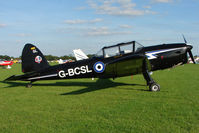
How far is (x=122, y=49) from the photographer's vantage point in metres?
7.90

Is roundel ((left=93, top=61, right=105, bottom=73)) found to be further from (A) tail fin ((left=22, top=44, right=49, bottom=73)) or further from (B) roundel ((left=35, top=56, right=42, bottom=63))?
(B) roundel ((left=35, top=56, right=42, bottom=63))

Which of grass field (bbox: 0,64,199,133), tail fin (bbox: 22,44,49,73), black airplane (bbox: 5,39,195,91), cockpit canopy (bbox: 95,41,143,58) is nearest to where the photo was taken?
grass field (bbox: 0,64,199,133)

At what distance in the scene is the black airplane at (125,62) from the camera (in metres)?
7.40

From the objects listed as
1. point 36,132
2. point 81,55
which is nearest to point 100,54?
point 36,132

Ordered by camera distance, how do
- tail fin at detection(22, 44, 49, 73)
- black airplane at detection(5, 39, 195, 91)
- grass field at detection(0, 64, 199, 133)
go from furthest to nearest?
tail fin at detection(22, 44, 49, 73)
black airplane at detection(5, 39, 195, 91)
grass field at detection(0, 64, 199, 133)

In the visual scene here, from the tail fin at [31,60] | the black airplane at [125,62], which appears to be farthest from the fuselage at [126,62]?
the tail fin at [31,60]

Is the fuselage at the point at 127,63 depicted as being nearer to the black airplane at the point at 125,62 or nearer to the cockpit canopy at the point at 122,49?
the black airplane at the point at 125,62

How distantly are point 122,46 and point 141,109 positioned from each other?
385 cm

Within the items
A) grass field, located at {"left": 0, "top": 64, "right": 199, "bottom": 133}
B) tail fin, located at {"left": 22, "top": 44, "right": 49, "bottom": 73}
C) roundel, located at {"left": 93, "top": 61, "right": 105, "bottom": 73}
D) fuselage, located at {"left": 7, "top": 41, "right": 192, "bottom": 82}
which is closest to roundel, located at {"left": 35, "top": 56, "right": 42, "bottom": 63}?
tail fin, located at {"left": 22, "top": 44, "right": 49, "bottom": 73}

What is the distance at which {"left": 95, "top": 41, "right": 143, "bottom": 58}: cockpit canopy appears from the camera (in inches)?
309

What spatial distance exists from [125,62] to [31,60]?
5072mm

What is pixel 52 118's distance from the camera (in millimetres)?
4211

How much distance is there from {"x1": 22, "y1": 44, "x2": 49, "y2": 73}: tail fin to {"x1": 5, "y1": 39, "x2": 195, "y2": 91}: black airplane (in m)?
0.45

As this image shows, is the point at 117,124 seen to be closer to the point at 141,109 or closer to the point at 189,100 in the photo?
the point at 141,109
